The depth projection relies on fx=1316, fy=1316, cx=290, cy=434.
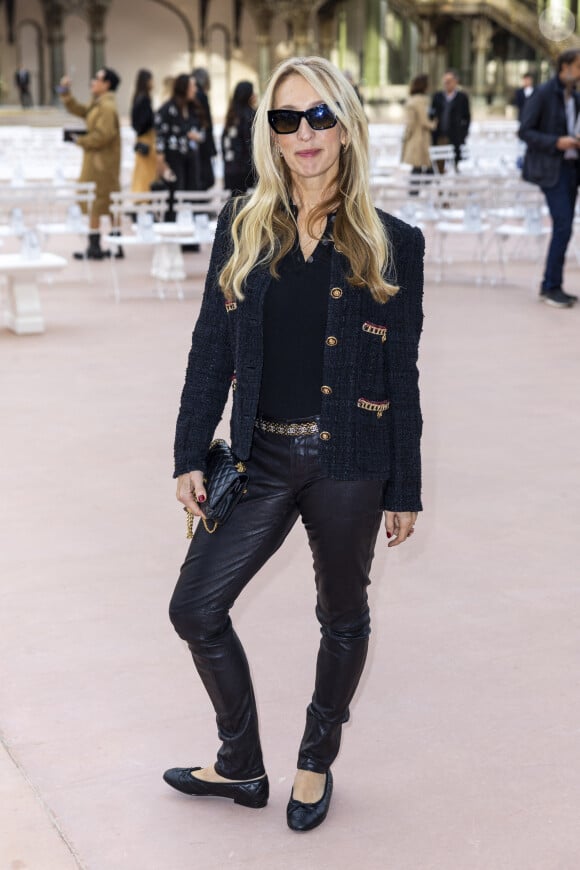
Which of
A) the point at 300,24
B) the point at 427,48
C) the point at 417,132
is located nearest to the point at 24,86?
the point at 300,24

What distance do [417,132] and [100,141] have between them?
5894 millimetres

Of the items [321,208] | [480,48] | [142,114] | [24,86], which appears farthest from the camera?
[480,48]

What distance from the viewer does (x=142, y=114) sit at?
13.3m

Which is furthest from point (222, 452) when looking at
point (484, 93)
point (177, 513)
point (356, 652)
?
point (484, 93)

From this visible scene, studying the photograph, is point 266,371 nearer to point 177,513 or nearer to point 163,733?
point 163,733

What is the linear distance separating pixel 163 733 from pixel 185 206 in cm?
826

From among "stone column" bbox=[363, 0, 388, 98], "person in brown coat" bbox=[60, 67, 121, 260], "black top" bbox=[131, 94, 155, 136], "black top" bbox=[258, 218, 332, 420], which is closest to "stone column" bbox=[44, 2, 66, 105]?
"stone column" bbox=[363, 0, 388, 98]

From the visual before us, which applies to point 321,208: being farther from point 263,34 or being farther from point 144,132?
point 263,34

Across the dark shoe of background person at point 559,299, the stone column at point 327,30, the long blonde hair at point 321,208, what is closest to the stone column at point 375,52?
the stone column at point 327,30

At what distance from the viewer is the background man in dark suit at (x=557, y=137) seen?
9562 millimetres

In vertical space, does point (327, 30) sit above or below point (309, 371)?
above

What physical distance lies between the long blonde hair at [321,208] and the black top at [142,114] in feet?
35.8

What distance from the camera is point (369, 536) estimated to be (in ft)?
8.85

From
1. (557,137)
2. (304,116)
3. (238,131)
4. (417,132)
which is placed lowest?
(304,116)
